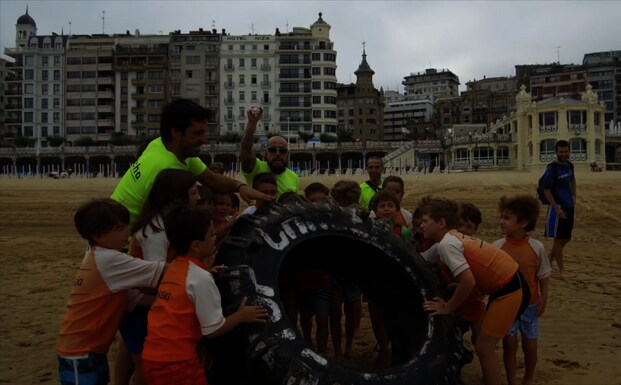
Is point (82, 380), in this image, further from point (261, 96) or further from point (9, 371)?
point (261, 96)

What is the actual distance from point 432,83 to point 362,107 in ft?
191

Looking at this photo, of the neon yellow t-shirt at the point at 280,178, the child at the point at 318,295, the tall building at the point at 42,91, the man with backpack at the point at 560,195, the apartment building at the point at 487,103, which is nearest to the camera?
the child at the point at 318,295

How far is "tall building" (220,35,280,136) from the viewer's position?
101 m

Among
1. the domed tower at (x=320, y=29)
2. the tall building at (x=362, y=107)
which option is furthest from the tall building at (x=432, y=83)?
the domed tower at (x=320, y=29)

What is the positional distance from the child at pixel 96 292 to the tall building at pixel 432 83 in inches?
6765

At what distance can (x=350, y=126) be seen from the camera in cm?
12988

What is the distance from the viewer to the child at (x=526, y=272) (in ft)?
14.6

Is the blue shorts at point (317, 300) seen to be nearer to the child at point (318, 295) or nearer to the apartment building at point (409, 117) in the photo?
the child at point (318, 295)

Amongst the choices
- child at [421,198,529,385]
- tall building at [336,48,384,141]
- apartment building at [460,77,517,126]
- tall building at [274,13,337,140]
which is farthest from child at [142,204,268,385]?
apartment building at [460,77,517,126]

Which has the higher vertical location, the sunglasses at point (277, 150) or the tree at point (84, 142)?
the tree at point (84, 142)

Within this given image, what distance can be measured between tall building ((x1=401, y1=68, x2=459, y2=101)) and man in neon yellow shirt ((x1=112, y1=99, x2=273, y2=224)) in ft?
561

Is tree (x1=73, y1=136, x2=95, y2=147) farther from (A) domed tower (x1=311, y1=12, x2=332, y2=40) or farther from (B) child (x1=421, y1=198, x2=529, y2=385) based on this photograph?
(B) child (x1=421, y1=198, x2=529, y2=385)

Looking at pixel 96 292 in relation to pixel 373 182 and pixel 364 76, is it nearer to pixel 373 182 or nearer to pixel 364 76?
pixel 373 182

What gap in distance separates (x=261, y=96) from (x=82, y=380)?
3951 inches
